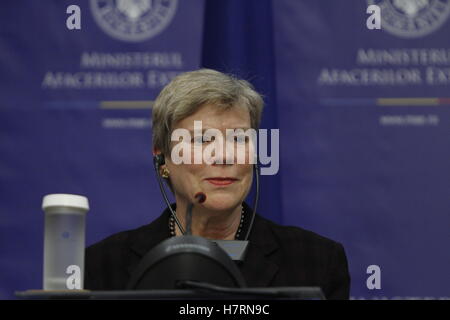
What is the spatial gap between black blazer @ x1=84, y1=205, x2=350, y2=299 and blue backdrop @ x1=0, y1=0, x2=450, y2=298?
0.35 metres

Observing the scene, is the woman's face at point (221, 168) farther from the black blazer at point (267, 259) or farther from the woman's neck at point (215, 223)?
the black blazer at point (267, 259)

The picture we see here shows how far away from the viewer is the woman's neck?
8.17ft

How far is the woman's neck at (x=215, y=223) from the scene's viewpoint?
2.49 meters

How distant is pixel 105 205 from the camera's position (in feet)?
9.95

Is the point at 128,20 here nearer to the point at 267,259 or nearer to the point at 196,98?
the point at 196,98

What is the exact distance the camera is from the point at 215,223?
8.29ft

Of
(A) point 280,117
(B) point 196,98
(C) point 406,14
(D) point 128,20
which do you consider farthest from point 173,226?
(C) point 406,14

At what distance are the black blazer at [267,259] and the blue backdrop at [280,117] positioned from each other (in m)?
0.35

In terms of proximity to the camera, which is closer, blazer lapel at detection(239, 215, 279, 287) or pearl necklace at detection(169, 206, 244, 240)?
blazer lapel at detection(239, 215, 279, 287)

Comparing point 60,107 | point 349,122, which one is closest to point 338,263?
point 349,122

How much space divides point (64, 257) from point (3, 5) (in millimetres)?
1607

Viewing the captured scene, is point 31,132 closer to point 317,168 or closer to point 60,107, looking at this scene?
point 60,107


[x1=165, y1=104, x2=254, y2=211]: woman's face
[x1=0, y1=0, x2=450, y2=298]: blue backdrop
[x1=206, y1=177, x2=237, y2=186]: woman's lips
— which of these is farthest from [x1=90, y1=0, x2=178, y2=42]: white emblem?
[x1=206, y1=177, x2=237, y2=186]: woman's lips

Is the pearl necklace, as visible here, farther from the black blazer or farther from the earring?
the earring
